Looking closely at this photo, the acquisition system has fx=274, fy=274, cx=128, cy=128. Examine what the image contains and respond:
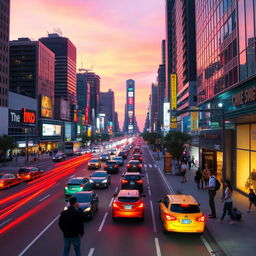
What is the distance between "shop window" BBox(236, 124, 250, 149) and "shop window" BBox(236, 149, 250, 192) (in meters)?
0.52

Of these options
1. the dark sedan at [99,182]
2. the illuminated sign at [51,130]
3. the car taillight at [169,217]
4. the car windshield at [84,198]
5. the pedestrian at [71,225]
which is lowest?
the dark sedan at [99,182]

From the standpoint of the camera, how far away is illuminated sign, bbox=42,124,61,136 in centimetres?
10394

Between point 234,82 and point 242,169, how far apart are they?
828 centimetres

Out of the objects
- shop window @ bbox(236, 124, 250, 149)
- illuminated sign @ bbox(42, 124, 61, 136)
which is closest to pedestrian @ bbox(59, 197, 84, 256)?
shop window @ bbox(236, 124, 250, 149)

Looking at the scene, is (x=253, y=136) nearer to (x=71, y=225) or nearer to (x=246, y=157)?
(x=246, y=157)

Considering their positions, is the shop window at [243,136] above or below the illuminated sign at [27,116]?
below

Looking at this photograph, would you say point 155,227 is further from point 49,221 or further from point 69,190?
point 69,190

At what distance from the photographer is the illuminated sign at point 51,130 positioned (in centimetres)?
10394

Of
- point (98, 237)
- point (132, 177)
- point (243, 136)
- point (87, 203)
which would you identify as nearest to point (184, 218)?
point (98, 237)

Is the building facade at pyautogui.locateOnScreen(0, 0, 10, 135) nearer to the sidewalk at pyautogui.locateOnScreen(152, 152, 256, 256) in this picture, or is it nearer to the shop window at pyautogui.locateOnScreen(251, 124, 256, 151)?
the shop window at pyautogui.locateOnScreen(251, 124, 256, 151)

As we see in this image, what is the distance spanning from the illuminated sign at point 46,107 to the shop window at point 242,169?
292ft

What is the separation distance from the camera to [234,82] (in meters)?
26.0

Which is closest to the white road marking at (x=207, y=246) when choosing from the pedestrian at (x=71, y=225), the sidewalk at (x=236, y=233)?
the sidewalk at (x=236, y=233)

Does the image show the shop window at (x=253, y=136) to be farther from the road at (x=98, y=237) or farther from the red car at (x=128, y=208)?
the red car at (x=128, y=208)
